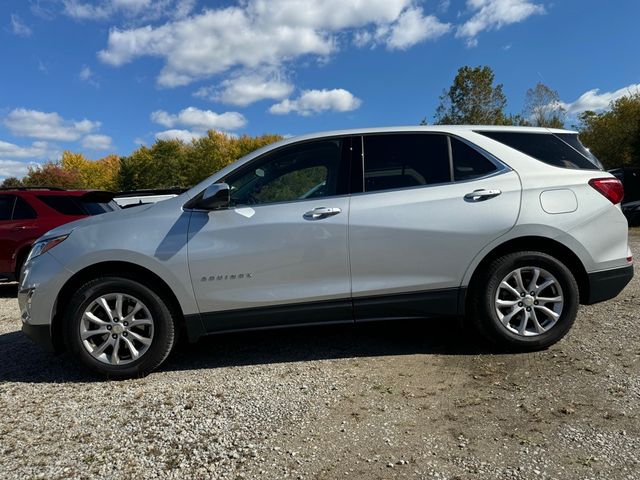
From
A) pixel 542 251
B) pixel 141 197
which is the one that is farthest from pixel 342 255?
pixel 141 197

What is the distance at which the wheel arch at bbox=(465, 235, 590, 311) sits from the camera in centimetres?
388

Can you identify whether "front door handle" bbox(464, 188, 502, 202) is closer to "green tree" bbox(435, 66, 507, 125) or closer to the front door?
the front door

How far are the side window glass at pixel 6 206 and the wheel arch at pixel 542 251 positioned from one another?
7.54m

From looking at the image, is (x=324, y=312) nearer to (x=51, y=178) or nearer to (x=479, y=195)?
(x=479, y=195)

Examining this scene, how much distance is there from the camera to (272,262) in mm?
3719

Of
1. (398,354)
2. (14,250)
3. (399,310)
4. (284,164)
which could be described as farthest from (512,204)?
(14,250)

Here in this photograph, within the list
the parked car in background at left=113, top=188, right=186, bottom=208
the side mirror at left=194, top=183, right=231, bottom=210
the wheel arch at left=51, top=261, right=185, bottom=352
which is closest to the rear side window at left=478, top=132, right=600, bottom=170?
the side mirror at left=194, top=183, right=231, bottom=210

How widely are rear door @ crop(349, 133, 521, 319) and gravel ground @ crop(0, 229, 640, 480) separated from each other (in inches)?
22.2

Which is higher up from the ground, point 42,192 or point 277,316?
point 42,192

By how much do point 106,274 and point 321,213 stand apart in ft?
5.75

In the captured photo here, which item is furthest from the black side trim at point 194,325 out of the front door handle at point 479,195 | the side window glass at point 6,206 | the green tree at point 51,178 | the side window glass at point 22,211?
the green tree at point 51,178

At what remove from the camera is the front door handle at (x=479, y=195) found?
3.82 m

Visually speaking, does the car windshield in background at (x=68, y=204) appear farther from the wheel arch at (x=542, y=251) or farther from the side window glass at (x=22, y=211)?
the wheel arch at (x=542, y=251)

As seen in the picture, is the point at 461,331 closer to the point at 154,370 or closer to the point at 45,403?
the point at 154,370
